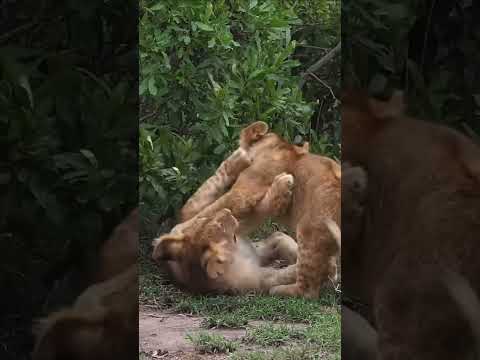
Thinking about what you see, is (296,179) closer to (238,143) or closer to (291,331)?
(238,143)

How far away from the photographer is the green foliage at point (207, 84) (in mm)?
2961

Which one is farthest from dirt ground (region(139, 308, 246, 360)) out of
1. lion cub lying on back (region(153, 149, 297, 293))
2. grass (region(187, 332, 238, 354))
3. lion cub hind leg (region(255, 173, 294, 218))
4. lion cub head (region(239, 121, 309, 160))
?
lion cub head (region(239, 121, 309, 160))

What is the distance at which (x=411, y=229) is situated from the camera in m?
1.21

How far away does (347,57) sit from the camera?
1.25 metres

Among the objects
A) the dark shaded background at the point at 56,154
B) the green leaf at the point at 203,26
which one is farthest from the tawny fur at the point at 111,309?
the green leaf at the point at 203,26

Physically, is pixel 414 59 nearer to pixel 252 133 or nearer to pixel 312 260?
pixel 312 260

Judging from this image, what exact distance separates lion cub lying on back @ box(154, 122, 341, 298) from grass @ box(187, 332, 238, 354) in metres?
0.40

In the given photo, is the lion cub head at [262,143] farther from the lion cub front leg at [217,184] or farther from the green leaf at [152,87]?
the green leaf at [152,87]

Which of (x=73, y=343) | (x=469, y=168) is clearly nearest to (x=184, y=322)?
(x=73, y=343)

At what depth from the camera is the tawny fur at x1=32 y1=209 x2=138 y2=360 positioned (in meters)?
1.21

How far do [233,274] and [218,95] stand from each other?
0.78m

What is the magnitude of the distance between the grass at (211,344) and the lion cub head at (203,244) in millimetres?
385

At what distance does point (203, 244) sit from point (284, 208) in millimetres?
397

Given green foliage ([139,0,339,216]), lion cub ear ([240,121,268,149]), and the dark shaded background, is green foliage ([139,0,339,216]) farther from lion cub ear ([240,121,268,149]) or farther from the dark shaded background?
the dark shaded background
